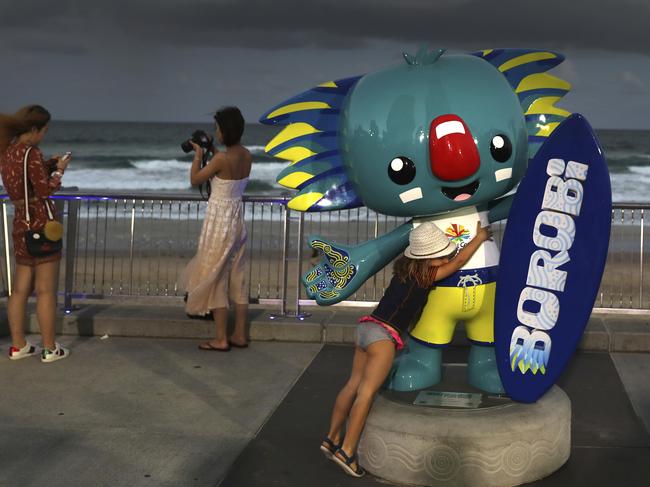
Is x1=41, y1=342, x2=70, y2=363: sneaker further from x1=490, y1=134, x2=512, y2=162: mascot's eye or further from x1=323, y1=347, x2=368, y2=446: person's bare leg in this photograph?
x1=490, y1=134, x2=512, y2=162: mascot's eye

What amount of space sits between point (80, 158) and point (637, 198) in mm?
26154

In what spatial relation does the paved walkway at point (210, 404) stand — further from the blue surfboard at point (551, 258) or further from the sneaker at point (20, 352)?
the blue surfboard at point (551, 258)

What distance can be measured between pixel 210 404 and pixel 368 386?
1.70 m

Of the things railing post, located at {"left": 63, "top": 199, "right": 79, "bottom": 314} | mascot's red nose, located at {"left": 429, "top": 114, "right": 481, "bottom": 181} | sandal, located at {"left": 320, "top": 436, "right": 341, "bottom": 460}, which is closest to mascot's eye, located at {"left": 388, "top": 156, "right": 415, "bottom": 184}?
mascot's red nose, located at {"left": 429, "top": 114, "right": 481, "bottom": 181}

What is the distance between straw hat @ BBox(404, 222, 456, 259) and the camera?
4758mm

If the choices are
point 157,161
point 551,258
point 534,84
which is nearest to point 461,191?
point 551,258

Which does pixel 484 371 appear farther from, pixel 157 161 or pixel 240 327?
pixel 157 161

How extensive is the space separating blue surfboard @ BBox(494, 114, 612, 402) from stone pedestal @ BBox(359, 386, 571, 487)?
21 cm

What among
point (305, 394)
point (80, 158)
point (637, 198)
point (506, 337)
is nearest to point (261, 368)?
point (305, 394)

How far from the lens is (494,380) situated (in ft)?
17.0

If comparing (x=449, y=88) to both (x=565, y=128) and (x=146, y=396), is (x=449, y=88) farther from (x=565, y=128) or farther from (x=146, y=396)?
(x=146, y=396)

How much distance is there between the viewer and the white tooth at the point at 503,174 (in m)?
4.95

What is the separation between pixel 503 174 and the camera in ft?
16.3

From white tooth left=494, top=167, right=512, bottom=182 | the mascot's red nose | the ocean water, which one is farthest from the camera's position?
the ocean water
